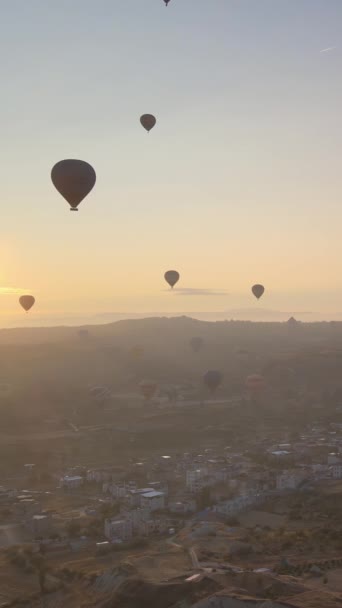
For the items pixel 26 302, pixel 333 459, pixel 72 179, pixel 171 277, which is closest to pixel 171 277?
pixel 171 277

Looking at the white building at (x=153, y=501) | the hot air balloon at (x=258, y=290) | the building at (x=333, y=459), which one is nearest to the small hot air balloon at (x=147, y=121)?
the white building at (x=153, y=501)

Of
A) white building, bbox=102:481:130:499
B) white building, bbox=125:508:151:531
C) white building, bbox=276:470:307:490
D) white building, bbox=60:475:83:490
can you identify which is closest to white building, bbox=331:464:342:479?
white building, bbox=276:470:307:490

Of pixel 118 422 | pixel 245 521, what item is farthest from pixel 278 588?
pixel 118 422

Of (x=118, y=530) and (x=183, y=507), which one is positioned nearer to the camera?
(x=118, y=530)

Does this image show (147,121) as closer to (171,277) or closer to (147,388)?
(171,277)

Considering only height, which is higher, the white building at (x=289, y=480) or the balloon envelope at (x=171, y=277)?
the balloon envelope at (x=171, y=277)

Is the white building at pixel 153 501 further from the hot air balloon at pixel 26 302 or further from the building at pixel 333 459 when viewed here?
the hot air balloon at pixel 26 302
